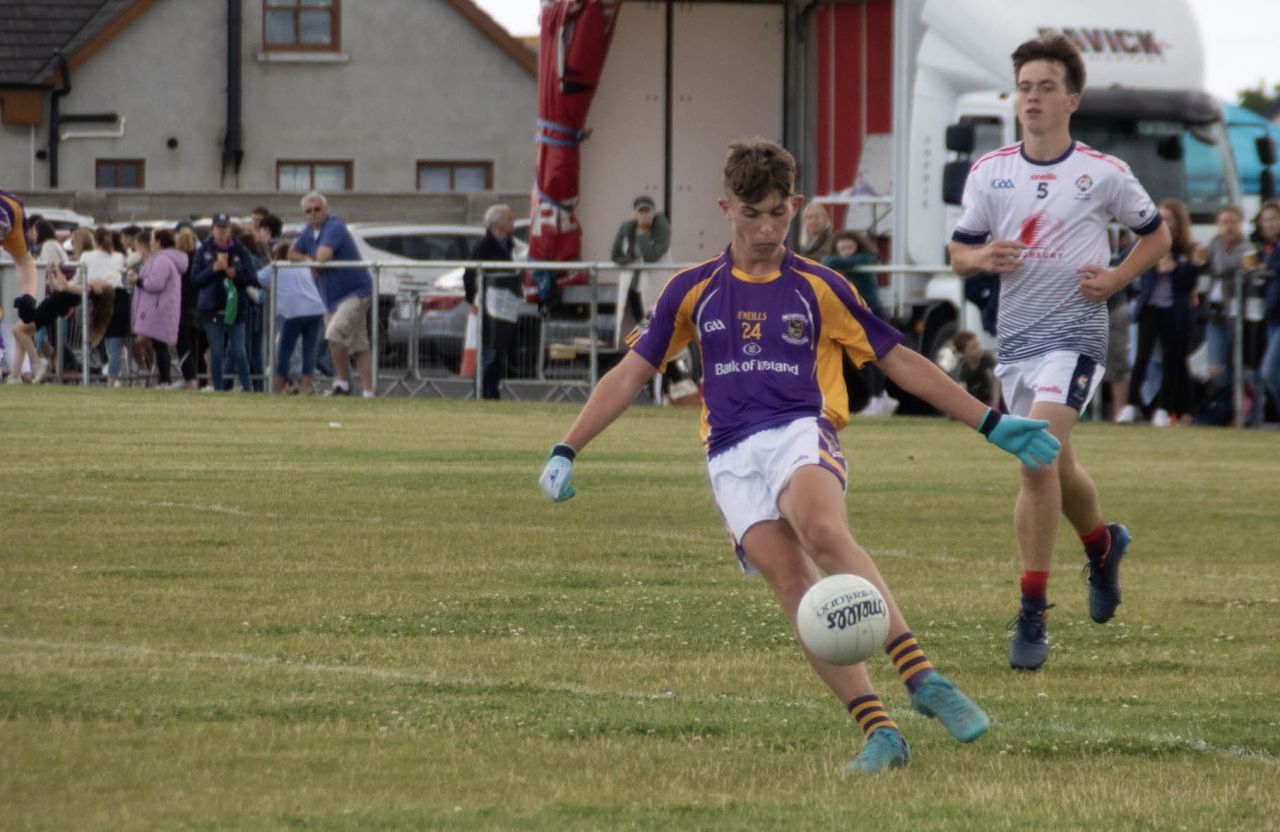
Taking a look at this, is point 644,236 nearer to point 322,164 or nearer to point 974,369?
point 974,369

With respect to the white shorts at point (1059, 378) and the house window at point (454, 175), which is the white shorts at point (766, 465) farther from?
the house window at point (454, 175)

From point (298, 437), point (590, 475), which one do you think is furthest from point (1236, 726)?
point (298, 437)

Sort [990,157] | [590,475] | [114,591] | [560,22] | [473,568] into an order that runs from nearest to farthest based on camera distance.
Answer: [990,157], [114,591], [473,568], [590,475], [560,22]

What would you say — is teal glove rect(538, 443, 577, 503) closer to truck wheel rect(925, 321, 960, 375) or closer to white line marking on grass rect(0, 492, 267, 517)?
white line marking on grass rect(0, 492, 267, 517)

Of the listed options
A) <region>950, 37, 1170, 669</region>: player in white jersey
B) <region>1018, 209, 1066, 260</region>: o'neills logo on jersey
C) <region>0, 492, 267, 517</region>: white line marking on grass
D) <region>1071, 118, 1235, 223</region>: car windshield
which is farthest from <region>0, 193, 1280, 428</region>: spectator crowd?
<region>1018, 209, 1066, 260</region>: o'neills logo on jersey

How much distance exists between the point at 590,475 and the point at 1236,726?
979 centimetres

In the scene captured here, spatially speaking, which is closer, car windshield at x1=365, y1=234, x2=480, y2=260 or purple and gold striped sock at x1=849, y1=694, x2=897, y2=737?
purple and gold striped sock at x1=849, y1=694, x2=897, y2=737

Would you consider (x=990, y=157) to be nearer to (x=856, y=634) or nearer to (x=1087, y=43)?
(x=856, y=634)

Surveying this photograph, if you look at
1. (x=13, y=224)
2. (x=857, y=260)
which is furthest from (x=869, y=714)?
(x=857, y=260)

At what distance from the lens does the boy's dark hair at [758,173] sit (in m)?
6.62

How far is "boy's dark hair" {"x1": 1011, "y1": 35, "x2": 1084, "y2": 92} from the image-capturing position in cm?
898

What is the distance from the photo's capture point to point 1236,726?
23.8 ft

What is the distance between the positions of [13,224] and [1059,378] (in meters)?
8.11

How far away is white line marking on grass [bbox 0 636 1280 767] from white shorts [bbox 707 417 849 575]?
0.95m
